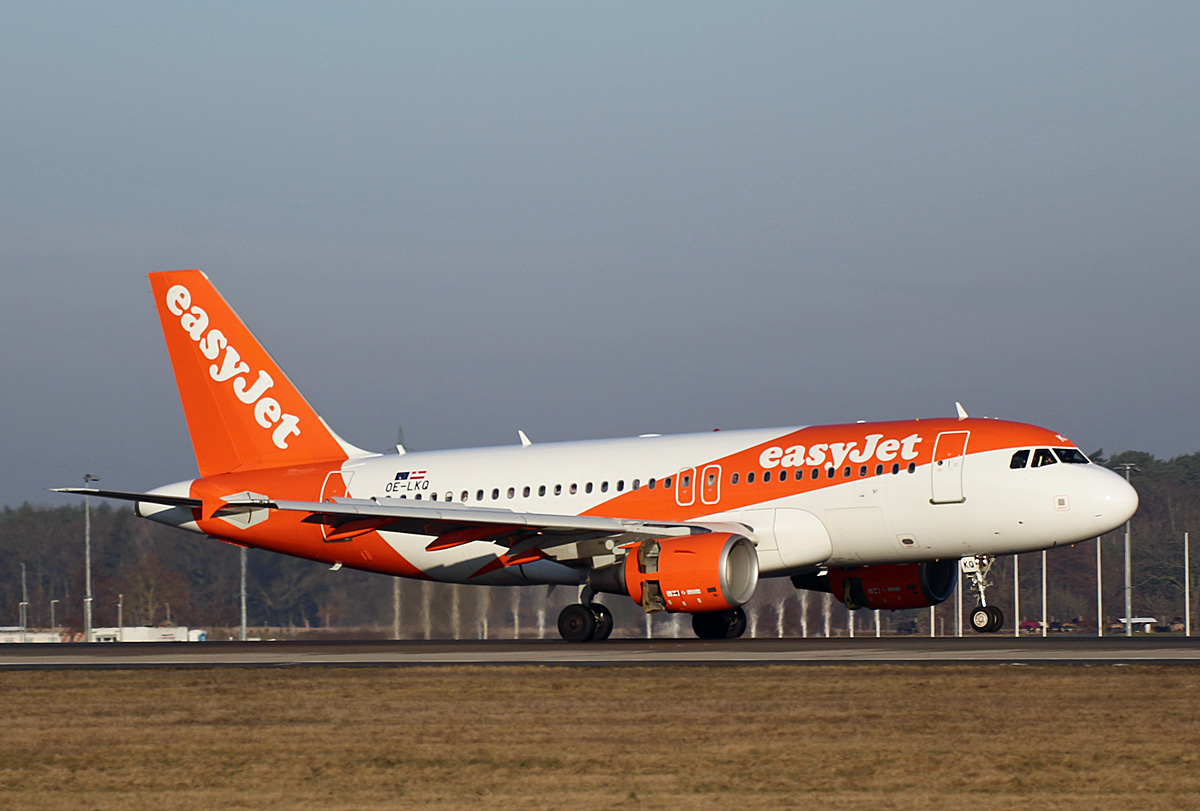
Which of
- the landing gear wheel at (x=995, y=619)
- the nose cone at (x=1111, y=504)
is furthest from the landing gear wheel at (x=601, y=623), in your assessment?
the nose cone at (x=1111, y=504)

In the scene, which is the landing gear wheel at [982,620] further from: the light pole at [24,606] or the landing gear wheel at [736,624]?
the light pole at [24,606]

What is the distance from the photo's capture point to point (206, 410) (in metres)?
39.4

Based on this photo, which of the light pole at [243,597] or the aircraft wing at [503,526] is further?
the light pole at [243,597]

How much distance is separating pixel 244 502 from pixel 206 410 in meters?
7.32

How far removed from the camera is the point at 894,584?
33.2 metres

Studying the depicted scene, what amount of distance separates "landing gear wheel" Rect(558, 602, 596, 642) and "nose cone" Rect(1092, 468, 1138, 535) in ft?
34.0

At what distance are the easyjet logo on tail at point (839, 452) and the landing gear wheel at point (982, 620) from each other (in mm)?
3545

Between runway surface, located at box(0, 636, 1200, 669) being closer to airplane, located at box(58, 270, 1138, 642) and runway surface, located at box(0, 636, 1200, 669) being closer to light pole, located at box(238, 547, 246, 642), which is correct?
airplane, located at box(58, 270, 1138, 642)

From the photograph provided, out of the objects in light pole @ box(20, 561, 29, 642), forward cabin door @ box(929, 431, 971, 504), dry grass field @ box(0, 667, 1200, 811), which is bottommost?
light pole @ box(20, 561, 29, 642)

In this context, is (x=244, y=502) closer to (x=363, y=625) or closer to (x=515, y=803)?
(x=363, y=625)

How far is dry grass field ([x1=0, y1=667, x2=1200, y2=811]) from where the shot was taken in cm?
1124

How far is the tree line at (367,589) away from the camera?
1719 inches

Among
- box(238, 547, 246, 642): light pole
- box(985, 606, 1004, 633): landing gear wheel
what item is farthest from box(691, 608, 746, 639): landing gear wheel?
box(238, 547, 246, 642): light pole

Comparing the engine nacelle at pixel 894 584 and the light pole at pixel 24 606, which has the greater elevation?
the engine nacelle at pixel 894 584
